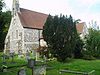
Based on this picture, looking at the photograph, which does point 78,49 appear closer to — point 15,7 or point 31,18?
point 31,18

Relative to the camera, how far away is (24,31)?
49.9 metres

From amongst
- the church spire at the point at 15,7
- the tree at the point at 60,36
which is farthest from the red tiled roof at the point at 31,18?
the tree at the point at 60,36

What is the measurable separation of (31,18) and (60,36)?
791 inches

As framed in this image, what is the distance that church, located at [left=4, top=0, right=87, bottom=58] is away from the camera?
5022 cm

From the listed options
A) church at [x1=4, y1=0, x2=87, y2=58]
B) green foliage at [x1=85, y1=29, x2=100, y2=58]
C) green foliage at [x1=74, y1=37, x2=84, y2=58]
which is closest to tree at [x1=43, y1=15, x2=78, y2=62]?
green foliage at [x1=74, y1=37, x2=84, y2=58]

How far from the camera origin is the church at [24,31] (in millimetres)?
50219

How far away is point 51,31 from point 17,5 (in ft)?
63.7

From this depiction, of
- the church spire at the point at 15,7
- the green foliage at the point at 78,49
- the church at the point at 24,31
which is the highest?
the church spire at the point at 15,7

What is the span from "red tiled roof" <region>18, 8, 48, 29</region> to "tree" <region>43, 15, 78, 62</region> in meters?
14.8

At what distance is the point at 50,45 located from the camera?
116 ft

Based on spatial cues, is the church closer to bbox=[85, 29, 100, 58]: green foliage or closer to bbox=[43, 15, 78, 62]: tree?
bbox=[85, 29, 100, 58]: green foliage

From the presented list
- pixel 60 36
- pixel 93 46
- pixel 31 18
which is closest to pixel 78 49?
pixel 93 46

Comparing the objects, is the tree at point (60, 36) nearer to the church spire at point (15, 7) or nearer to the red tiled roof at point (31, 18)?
the red tiled roof at point (31, 18)

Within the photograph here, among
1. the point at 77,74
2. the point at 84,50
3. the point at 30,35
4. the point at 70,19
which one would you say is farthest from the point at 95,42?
the point at 77,74
